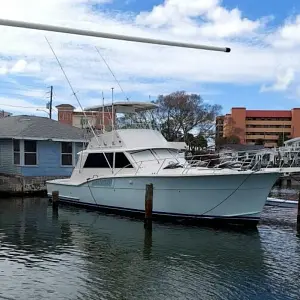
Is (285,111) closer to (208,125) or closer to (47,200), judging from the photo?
(208,125)

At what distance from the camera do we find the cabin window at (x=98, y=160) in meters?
18.9

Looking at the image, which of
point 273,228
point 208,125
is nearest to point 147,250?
point 273,228

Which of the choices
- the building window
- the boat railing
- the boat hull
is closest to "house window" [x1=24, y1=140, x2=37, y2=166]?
the building window

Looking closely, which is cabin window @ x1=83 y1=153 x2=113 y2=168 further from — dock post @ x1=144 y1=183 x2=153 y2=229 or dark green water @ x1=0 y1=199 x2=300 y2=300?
dock post @ x1=144 y1=183 x2=153 y2=229

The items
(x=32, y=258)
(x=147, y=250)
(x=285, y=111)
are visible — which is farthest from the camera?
(x=285, y=111)

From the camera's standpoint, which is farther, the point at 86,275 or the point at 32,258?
the point at 32,258

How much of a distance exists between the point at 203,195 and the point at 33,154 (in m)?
12.7

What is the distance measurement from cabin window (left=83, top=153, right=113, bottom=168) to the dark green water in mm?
2608

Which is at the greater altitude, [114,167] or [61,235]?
[114,167]

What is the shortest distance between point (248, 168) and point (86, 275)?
7.56 meters

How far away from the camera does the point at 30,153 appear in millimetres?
25438

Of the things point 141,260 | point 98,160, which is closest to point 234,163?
point 98,160

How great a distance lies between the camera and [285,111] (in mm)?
132750

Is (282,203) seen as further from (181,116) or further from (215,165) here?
(181,116)
